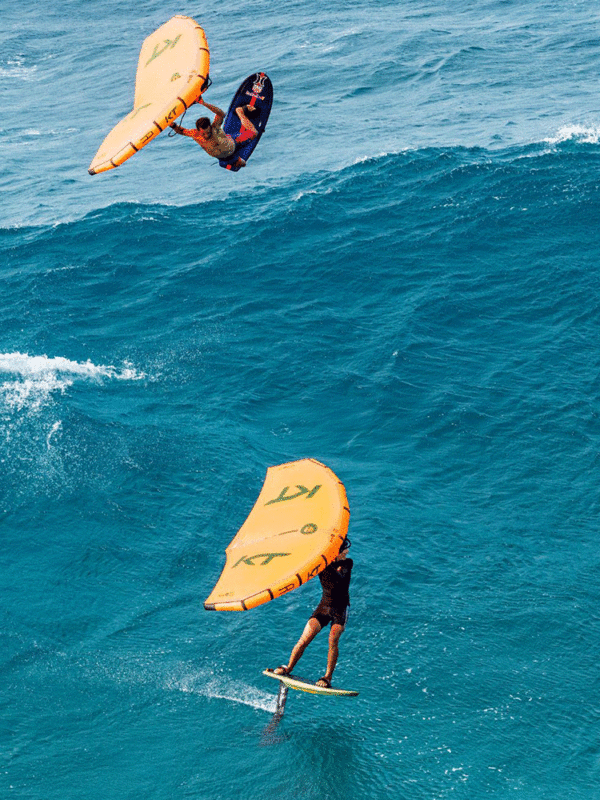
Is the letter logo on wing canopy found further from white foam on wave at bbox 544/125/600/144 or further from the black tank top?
white foam on wave at bbox 544/125/600/144

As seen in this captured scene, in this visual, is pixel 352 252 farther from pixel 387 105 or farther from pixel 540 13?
pixel 540 13

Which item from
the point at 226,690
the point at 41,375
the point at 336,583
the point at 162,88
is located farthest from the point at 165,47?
the point at 41,375

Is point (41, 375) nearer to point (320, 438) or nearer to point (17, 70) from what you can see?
point (320, 438)

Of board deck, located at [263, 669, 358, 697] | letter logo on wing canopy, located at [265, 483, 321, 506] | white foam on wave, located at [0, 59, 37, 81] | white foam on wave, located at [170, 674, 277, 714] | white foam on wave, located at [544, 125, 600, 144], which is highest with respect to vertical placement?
white foam on wave, located at [0, 59, 37, 81]

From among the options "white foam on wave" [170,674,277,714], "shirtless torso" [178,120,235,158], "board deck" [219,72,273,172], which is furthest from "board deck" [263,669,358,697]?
"board deck" [219,72,273,172]

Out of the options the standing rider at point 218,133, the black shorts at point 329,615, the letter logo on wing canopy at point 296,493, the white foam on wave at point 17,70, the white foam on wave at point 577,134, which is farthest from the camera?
the white foam on wave at point 17,70

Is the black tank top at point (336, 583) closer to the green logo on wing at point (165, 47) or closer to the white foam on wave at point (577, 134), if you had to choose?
the green logo on wing at point (165, 47)

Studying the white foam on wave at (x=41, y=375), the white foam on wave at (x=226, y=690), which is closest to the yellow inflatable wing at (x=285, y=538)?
the white foam on wave at (x=226, y=690)

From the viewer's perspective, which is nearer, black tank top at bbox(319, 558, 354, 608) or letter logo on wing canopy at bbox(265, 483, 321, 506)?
black tank top at bbox(319, 558, 354, 608)

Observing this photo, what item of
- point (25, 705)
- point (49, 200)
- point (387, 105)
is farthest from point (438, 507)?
point (387, 105)
